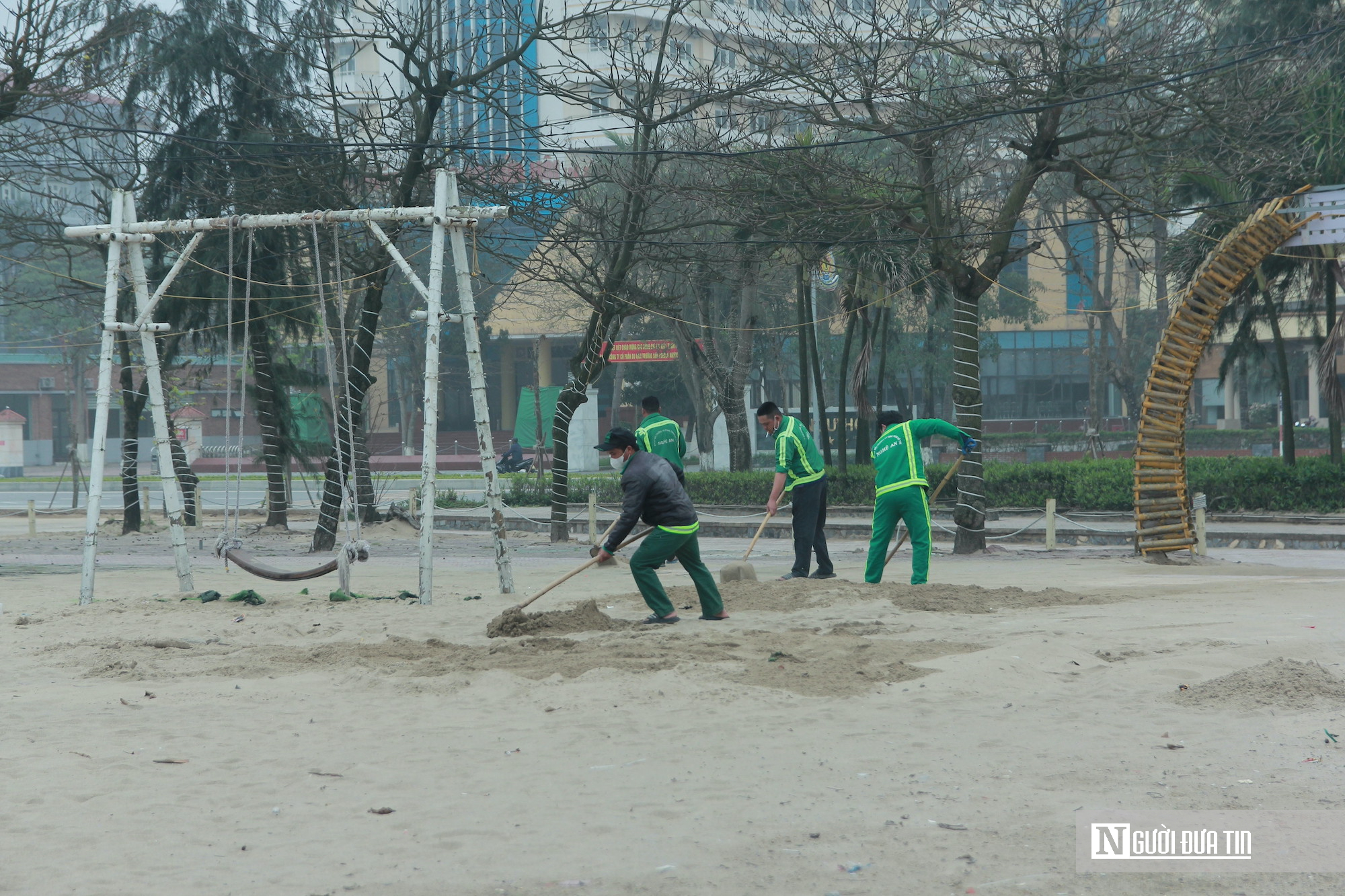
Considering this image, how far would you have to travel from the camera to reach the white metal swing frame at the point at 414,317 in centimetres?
1091

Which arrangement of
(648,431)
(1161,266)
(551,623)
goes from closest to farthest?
1. (551,623)
2. (648,431)
3. (1161,266)

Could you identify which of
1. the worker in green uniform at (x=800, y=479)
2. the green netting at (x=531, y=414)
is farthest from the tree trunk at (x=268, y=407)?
the green netting at (x=531, y=414)

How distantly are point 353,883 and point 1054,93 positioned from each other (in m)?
14.3

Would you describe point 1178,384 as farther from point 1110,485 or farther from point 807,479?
point 1110,485

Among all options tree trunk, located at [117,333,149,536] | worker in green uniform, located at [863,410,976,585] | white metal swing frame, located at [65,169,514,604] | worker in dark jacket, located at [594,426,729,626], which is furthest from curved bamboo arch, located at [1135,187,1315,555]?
tree trunk, located at [117,333,149,536]

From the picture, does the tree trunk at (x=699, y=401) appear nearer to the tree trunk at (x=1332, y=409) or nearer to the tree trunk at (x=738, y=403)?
the tree trunk at (x=738, y=403)

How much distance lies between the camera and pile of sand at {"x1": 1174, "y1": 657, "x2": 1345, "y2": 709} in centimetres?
627

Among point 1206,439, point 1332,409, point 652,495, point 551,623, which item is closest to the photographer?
point 652,495

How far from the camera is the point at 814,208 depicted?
675 inches

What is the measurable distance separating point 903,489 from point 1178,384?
5.80 metres

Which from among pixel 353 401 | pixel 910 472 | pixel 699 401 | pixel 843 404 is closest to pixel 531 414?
pixel 699 401

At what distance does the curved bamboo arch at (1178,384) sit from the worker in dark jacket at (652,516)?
789cm

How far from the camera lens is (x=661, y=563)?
29.1ft

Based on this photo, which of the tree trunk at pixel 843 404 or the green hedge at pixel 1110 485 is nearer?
the green hedge at pixel 1110 485
